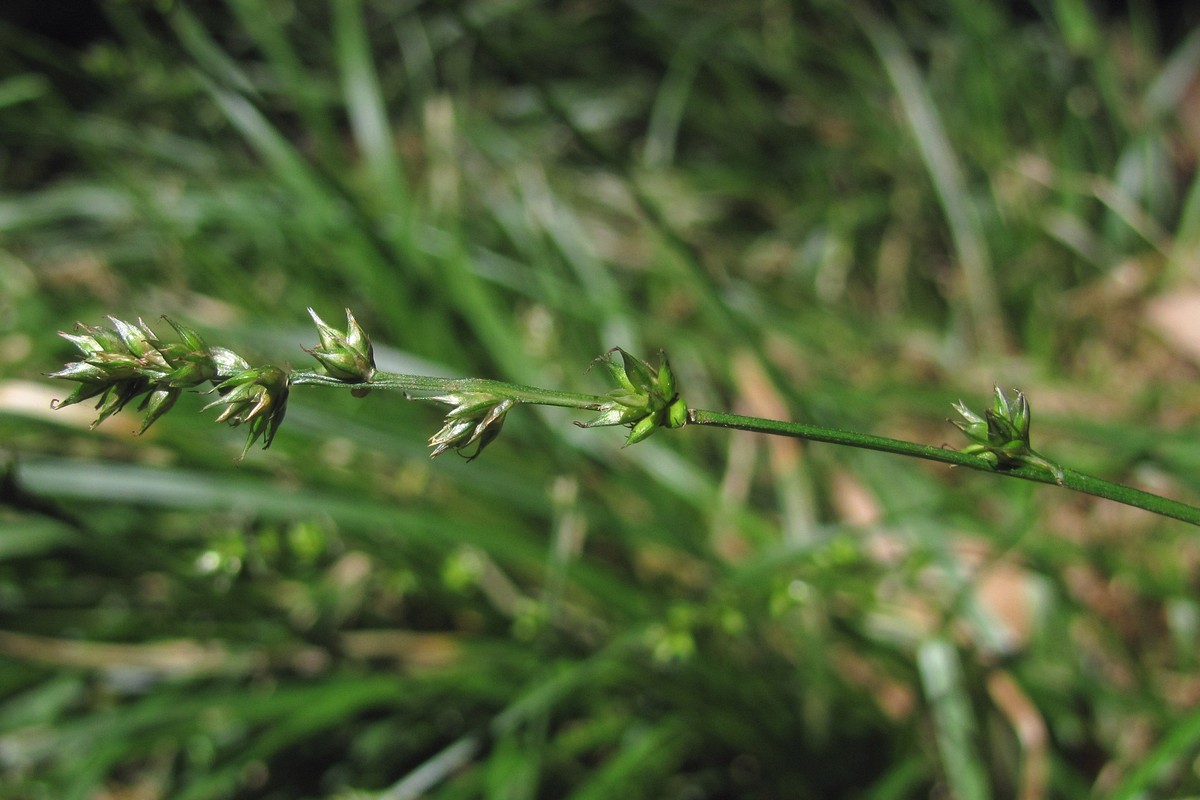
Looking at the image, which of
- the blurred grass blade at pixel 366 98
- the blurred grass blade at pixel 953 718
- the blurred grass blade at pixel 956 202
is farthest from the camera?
the blurred grass blade at pixel 956 202

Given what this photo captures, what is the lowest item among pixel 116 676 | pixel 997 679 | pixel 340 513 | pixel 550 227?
pixel 997 679

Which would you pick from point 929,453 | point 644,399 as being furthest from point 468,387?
point 929,453

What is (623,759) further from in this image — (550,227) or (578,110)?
(578,110)

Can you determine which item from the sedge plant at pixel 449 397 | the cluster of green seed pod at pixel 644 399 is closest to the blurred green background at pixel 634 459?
the sedge plant at pixel 449 397

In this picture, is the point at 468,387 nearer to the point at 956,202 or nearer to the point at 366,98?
the point at 366,98

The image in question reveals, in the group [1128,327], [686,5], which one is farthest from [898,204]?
[686,5]

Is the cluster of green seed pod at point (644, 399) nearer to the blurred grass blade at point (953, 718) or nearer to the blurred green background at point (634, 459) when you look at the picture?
the blurred green background at point (634, 459)
